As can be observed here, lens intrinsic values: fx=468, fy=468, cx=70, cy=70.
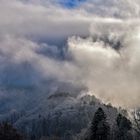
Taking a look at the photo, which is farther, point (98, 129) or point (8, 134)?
point (8, 134)

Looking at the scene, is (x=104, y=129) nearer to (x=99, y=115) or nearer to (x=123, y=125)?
(x=99, y=115)

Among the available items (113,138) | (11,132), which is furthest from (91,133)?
(113,138)

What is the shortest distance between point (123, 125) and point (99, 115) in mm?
34981

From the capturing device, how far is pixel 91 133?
122562 mm

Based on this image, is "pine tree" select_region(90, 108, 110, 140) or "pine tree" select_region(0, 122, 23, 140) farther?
"pine tree" select_region(0, 122, 23, 140)

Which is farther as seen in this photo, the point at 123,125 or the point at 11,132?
the point at 123,125

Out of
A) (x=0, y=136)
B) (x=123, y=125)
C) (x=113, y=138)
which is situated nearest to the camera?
(x=0, y=136)

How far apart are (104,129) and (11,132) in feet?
108

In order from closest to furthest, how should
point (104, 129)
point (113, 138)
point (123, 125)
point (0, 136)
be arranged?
1. point (104, 129)
2. point (0, 136)
3. point (123, 125)
4. point (113, 138)

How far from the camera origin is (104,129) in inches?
4791

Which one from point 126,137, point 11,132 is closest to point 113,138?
point 126,137

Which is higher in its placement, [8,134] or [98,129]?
[8,134]

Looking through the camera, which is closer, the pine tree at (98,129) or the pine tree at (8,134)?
the pine tree at (98,129)

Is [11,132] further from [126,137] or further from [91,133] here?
[126,137]
